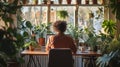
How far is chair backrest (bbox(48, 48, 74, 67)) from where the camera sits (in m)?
4.68

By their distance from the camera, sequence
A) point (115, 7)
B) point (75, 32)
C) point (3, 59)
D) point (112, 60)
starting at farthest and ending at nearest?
point (75, 32) → point (115, 7) → point (112, 60) → point (3, 59)

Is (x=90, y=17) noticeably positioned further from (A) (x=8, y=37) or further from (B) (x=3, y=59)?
(B) (x=3, y=59)

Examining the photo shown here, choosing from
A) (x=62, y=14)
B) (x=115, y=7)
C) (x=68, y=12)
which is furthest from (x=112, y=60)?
(x=68, y=12)

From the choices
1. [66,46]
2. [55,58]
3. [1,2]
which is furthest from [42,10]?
[1,2]

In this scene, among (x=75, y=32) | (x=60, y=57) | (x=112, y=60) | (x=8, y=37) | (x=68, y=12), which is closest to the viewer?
(x=8, y=37)

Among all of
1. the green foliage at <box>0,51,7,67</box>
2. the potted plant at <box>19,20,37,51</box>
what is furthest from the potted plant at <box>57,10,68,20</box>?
the green foliage at <box>0,51,7,67</box>

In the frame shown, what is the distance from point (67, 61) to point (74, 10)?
93.6 inches

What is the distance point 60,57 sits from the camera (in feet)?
15.4

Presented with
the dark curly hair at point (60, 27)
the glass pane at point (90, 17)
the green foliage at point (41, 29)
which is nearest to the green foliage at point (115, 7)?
the glass pane at point (90, 17)

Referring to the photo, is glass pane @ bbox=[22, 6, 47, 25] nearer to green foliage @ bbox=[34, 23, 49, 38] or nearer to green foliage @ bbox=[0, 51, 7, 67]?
green foliage @ bbox=[34, 23, 49, 38]

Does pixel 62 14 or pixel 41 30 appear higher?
pixel 62 14

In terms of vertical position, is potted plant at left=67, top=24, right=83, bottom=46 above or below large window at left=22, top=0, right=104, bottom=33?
below

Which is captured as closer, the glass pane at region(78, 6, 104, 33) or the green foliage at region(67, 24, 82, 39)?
the green foliage at region(67, 24, 82, 39)

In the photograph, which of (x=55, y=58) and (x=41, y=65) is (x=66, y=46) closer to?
(x=55, y=58)
